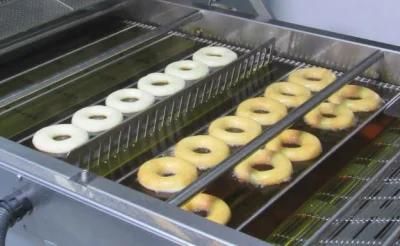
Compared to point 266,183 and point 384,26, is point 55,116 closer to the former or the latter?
point 266,183

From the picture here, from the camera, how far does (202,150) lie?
1254mm

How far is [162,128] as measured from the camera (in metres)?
1.31

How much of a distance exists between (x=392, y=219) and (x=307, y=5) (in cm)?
140

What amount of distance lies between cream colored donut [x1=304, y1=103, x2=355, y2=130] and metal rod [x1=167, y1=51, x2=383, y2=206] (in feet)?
0.25

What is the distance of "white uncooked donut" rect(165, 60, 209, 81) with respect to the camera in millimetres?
1483

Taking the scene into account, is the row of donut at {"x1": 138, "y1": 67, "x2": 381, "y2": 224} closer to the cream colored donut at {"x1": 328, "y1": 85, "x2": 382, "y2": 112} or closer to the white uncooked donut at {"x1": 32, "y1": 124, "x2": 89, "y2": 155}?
the cream colored donut at {"x1": 328, "y1": 85, "x2": 382, "y2": 112}

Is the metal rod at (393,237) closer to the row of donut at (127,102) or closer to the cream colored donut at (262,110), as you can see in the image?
the cream colored donut at (262,110)

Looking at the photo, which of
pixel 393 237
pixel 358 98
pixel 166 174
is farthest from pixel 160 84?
pixel 393 237

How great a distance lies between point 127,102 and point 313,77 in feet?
1.43

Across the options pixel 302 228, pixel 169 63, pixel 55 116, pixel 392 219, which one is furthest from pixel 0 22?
pixel 392 219

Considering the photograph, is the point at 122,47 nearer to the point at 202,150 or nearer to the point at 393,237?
the point at 202,150

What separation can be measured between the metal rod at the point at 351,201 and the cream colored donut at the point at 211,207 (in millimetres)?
157

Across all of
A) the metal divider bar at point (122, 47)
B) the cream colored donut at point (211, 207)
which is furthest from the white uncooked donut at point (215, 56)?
the cream colored donut at point (211, 207)

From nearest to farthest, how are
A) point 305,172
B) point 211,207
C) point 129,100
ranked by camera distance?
point 211,207, point 305,172, point 129,100
